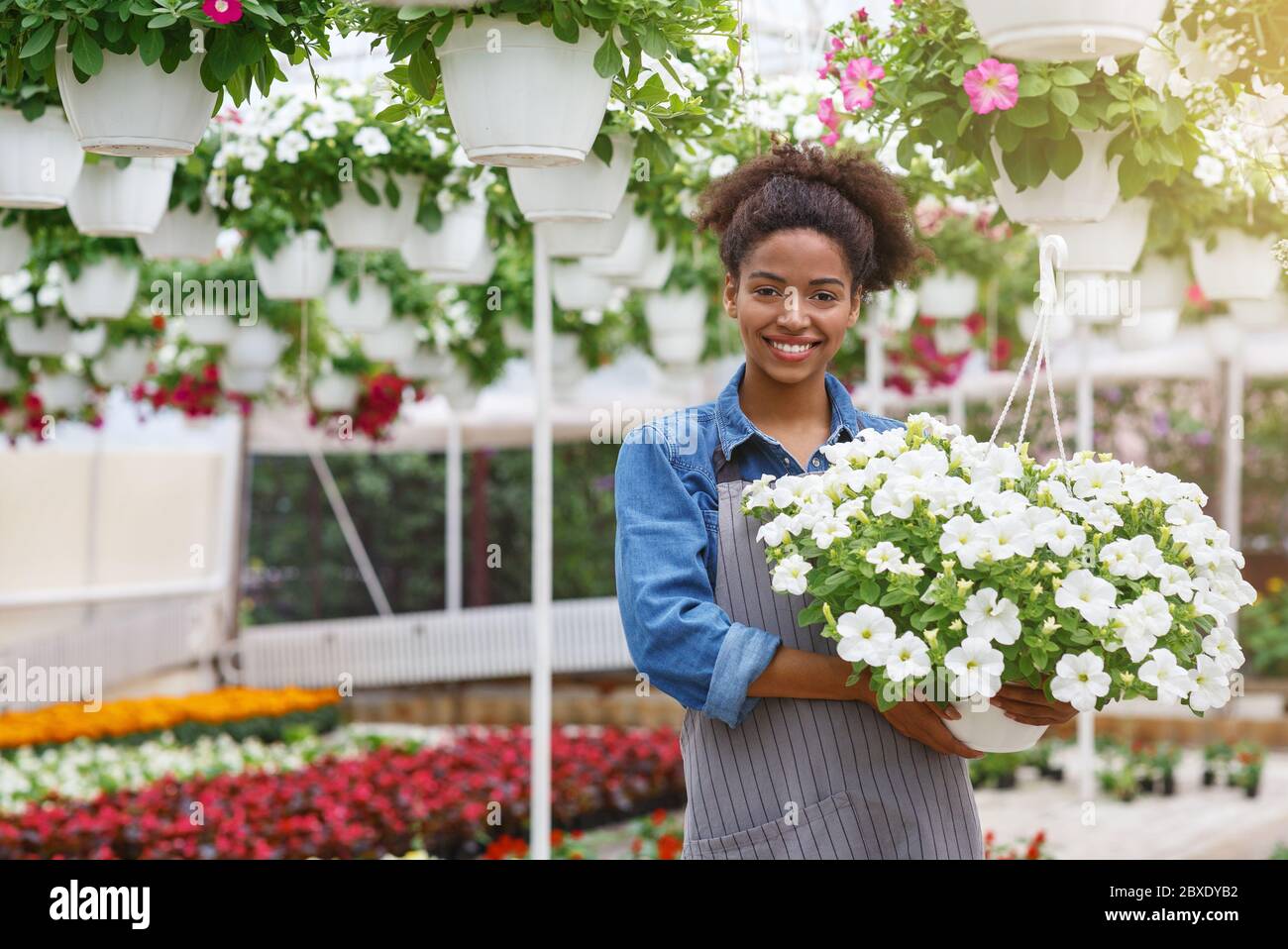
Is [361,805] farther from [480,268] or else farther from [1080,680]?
[1080,680]

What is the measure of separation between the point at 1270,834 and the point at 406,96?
5.32m

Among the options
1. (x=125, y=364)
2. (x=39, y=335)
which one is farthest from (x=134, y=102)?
(x=125, y=364)

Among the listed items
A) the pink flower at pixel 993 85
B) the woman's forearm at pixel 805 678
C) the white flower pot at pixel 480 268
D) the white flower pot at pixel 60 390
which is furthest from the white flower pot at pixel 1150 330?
the white flower pot at pixel 60 390

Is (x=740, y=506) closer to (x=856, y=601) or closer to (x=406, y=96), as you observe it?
(x=856, y=601)

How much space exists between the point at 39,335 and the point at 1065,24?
5510mm

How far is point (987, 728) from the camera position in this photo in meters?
1.75

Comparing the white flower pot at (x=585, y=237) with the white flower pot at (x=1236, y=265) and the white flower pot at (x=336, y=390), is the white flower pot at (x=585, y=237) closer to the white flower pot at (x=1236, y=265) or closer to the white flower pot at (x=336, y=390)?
the white flower pot at (x=1236, y=265)

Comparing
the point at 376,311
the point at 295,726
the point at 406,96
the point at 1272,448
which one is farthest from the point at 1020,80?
the point at 1272,448

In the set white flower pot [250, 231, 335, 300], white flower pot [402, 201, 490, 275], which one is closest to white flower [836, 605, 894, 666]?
white flower pot [402, 201, 490, 275]

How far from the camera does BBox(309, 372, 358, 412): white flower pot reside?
8.19 metres

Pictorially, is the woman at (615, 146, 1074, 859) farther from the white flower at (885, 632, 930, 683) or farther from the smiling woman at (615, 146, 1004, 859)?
the white flower at (885, 632, 930, 683)

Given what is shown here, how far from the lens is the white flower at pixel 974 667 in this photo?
5.35 ft

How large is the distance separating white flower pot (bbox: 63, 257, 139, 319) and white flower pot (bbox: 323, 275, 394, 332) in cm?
77

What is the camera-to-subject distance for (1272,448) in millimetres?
10469
